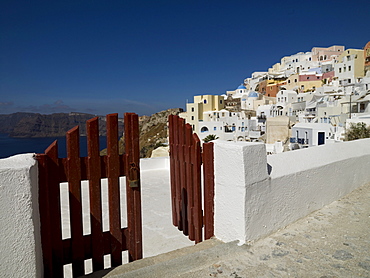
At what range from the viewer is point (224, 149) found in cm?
299

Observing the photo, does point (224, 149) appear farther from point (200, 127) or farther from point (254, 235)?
point (200, 127)

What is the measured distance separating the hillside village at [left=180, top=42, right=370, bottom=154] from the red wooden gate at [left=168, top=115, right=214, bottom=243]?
19.9 metres

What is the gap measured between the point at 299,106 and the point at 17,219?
164 feet

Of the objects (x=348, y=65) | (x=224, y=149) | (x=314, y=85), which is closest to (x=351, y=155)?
(x=224, y=149)

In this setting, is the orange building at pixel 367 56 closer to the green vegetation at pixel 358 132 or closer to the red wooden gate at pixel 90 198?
the green vegetation at pixel 358 132

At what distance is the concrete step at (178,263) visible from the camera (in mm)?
2387

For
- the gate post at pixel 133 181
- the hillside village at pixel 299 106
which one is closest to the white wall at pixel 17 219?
the gate post at pixel 133 181

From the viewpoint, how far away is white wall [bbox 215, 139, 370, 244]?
288cm

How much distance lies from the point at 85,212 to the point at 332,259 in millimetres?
4931

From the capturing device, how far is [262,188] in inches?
119

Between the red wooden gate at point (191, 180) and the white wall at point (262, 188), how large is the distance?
0.33 ft

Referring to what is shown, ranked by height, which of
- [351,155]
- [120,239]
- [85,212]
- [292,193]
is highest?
[351,155]

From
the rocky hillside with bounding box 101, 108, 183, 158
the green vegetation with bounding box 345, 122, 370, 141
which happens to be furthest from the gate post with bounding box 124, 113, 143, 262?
the rocky hillside with bounding box 101, 108, 183, 158

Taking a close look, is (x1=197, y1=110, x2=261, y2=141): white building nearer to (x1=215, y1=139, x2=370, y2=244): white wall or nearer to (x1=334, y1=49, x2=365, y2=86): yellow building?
(x1=334, y1=49, x2=365, y2=86): yellow building
